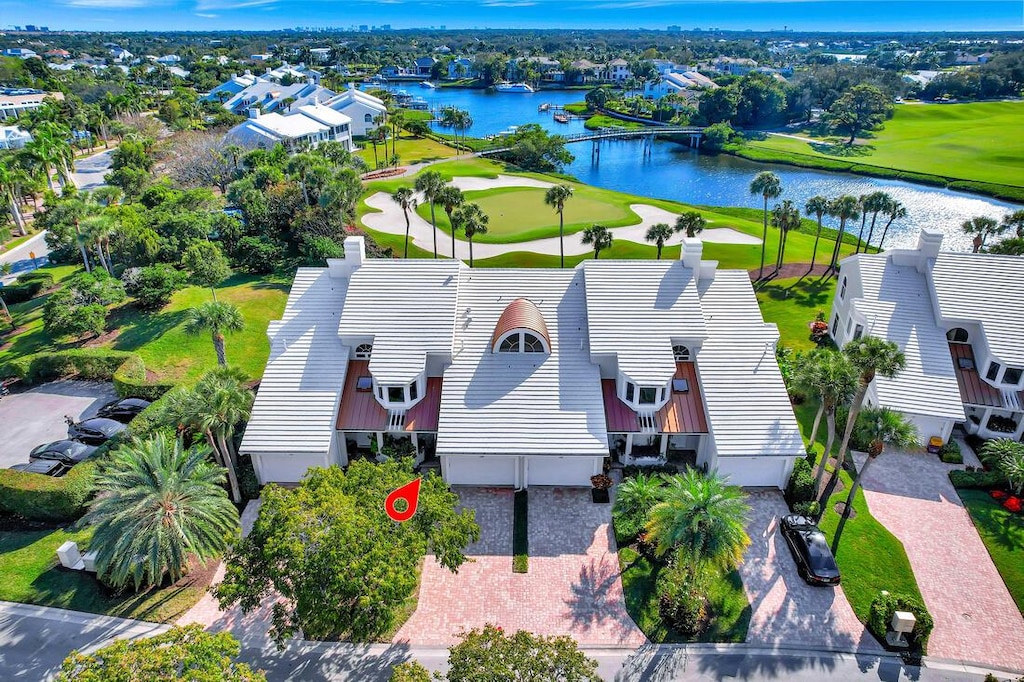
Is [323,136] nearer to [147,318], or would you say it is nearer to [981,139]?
[147,318]

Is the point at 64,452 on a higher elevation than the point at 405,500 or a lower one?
lower

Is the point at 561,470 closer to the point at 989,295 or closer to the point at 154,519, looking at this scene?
the point at 154,519

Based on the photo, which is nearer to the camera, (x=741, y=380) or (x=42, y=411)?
(x=741, y=380)

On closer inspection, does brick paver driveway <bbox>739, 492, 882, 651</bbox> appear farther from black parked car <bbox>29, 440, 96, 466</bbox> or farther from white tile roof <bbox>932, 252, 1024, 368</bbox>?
black parked car <bbox>29, 440, 96, 466</bbox>

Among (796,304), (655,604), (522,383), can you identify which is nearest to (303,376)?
(522,383)

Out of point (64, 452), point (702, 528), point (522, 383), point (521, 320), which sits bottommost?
point (64, 452)

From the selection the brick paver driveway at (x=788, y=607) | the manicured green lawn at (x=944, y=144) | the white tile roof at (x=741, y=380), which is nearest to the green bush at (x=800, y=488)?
the white tile roof at (x=741, y=380)

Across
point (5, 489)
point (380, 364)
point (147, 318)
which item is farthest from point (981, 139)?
point (5, 489)

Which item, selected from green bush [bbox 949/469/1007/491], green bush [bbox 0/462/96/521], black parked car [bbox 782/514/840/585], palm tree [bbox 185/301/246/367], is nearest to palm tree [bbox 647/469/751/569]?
black parked car [bbox 782/514/840/585]
